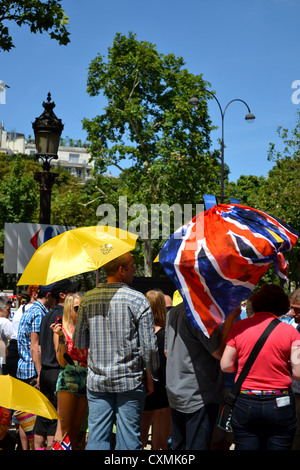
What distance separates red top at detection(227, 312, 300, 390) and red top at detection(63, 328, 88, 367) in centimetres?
192

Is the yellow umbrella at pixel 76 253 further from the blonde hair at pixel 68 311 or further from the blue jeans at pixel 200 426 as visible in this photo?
the blue jeans at pixel 200 426

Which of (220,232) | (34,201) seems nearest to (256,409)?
(220,232)

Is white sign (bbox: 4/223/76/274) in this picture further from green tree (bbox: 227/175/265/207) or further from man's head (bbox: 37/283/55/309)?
green tree (bbox: 227/175/265/207)

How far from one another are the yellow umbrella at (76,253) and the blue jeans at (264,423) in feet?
5.55

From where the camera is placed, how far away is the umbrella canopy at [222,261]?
13.8 ft

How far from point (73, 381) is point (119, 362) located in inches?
42.0

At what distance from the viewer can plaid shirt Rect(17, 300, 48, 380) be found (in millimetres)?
6520

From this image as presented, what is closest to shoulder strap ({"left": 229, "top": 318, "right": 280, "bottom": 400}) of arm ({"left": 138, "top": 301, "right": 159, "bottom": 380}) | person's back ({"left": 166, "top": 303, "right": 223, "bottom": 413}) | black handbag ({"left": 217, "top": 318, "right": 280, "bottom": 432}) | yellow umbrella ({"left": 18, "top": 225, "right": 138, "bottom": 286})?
black handbag ({"left": 217, "top": 318, "right": 280, "bottom": 432})

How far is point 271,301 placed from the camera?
420cm

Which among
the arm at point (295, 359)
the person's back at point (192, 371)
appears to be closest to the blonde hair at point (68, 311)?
the person's back at point (192, 371)

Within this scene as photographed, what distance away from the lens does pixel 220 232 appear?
430 cm

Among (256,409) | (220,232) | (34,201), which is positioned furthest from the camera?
(34,201)

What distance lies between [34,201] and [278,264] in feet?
137

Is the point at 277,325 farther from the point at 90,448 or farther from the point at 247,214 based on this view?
the point at 90,448
